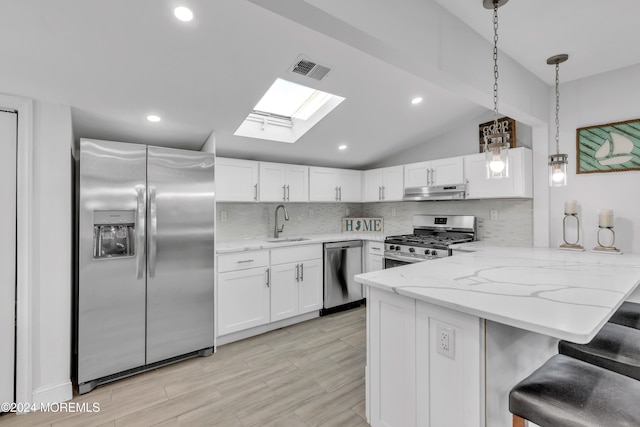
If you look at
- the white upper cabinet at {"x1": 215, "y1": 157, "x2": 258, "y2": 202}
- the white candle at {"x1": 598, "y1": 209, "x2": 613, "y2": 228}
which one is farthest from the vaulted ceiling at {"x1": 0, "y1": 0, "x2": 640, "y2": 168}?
the white candle at {"x1": 598, "y1": 209, "x2": 613, "y2": 228}

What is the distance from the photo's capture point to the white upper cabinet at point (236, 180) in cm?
322

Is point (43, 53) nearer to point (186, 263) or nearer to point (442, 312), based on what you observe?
point (186, 263)

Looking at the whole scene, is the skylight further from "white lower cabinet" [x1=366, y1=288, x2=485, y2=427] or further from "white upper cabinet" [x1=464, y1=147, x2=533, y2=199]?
"white lower cabinet" [x1=366, y1=288, x2=485, y2=427]

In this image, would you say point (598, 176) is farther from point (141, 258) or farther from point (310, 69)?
point (141, 258)

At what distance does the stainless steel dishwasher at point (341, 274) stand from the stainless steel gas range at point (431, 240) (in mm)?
429

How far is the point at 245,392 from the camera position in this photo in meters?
2.19

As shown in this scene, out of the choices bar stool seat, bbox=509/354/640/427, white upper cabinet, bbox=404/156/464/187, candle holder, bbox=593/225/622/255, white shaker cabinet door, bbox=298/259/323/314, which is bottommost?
white shaker cabinet door, bbox=298/259/323/314

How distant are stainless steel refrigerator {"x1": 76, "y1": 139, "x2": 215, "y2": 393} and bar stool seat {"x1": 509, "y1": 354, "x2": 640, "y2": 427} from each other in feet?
8.11

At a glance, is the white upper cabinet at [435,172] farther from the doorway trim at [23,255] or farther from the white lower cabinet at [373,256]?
the doorway trim at [23,255]

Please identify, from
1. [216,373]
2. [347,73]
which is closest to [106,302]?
[216,373]

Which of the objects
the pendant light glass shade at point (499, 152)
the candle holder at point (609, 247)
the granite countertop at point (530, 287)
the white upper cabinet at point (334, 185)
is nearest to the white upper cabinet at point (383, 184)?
the white upper cabinet at point (334, 185)

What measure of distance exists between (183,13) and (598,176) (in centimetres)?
362

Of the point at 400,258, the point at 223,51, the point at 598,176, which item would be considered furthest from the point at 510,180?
the point at 223,51

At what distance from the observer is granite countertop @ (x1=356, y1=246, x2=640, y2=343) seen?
1.04 meters
